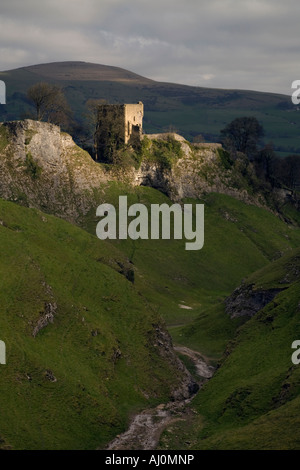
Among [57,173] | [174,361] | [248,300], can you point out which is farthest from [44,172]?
[174,361]

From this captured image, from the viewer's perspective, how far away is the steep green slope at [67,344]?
65875mm

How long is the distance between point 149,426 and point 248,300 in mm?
44931

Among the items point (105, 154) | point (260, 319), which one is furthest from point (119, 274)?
point (105, 154)

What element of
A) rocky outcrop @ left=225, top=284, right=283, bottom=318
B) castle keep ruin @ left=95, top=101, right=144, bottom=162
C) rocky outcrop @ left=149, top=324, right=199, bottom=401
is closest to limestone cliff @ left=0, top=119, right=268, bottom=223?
castle keep ruin @ left=95, top=101, right=144, bottom=162

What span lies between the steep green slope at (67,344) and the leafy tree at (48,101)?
68.1 meters

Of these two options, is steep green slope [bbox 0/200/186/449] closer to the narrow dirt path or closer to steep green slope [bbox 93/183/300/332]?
the narrow dirt path

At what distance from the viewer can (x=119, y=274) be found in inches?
4013

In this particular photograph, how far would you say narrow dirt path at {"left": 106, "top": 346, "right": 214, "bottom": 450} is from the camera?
65.9 metres

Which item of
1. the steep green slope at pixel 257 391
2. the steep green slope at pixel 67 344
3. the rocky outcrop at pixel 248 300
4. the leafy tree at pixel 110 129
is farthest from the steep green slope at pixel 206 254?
the steep green slope at pixel 257 391

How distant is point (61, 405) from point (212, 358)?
3790 centimetres

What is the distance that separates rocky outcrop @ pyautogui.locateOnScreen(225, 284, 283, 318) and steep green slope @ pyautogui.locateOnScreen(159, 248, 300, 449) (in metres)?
7.16

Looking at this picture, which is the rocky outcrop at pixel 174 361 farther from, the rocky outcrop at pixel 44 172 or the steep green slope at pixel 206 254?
the rocky outcrop at pixel 44 172

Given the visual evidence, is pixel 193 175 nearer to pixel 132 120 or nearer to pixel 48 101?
pixel 132 120

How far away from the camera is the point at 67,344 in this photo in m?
77.6
